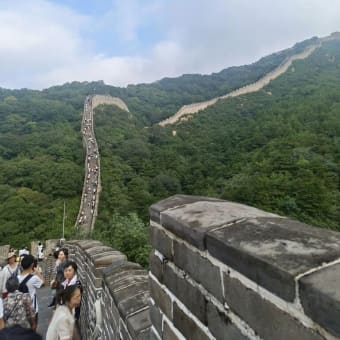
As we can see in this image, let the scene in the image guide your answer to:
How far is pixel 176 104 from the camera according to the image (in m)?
85.4

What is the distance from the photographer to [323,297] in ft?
2.25

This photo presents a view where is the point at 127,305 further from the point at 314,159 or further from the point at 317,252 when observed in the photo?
the point at 314,159

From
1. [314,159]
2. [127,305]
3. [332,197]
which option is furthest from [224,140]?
[127,305]

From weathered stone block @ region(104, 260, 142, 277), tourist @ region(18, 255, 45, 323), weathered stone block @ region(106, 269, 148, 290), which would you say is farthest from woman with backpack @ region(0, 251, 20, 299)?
weathered stone block @ region(106, 269, 148, 290)

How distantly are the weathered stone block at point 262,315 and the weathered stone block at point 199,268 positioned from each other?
0.18 ft

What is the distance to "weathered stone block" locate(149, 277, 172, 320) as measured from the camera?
1.50 m

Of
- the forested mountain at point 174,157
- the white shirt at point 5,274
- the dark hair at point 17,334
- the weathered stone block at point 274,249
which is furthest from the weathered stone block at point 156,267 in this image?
the forested mountain at point 174,157

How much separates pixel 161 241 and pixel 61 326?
64.7 inches

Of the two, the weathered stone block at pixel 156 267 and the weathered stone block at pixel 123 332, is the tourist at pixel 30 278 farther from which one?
the weathered stone block at pixel 156 267

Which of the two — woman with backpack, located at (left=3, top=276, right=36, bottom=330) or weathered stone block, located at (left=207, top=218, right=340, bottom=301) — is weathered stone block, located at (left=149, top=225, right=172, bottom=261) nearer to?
weathered stone block, located at (left=207, top=218, right=340, bottom=301)

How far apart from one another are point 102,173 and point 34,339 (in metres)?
44.4

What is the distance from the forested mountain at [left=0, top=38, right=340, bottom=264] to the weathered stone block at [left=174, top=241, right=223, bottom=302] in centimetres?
1140

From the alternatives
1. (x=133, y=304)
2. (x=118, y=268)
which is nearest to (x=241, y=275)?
(x=133, y=304)

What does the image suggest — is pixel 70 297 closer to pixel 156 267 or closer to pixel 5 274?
pixel 156 267
